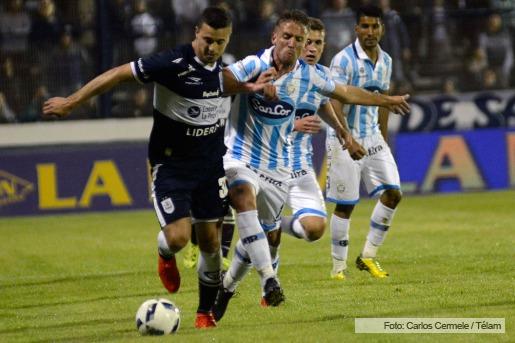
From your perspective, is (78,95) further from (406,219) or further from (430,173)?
(430,173)

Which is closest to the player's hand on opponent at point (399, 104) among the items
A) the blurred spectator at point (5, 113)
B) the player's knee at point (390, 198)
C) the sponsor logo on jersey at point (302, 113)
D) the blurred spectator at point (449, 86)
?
the sponsor logo on jersey at point (302, 113)

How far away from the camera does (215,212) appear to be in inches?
319

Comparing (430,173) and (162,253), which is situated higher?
(162,253)

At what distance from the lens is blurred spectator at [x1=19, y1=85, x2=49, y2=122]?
1891 centimetres

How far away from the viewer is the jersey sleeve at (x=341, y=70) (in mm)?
10953

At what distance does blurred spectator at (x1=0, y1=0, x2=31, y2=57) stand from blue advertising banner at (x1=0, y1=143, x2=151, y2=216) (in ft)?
5.59

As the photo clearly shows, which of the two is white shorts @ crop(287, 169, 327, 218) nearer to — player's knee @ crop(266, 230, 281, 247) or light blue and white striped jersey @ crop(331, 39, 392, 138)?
player's knee @ crop(266, 230, 281, 247)

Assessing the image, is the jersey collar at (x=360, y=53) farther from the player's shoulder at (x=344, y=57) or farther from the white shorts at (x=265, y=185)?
the white shorts at (x=265, y=185)

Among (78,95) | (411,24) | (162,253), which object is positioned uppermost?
(78,95)

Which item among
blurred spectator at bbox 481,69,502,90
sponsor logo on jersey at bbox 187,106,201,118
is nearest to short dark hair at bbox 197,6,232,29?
sponsor logo on jersey at bbox 187,106,201,118

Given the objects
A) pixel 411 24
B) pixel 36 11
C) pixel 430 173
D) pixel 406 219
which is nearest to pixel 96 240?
pixel 406 219

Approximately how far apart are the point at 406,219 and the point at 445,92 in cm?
505

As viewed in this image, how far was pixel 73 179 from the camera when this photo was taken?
1802 centimetres

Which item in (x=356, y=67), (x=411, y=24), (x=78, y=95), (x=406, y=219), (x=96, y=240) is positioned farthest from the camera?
(x=411, y=24)
